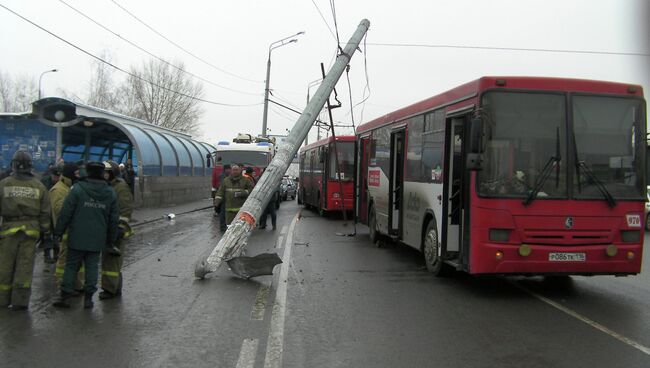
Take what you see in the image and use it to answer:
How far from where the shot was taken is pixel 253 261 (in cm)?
852

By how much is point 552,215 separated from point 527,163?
718 mm

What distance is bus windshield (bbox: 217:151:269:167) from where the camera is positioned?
79.5ft

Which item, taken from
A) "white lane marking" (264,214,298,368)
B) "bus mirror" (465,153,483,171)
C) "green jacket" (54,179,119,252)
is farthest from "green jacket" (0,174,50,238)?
"bus mirror" (465,153,483,171)

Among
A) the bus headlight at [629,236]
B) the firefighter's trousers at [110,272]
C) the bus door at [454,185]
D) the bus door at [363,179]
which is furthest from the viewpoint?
the bus door at [363,179]

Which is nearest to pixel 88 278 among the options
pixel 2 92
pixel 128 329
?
pixel 128 329

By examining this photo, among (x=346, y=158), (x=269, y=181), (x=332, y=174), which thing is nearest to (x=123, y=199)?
(x=269, y=181)

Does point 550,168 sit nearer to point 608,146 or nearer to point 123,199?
point 608,146

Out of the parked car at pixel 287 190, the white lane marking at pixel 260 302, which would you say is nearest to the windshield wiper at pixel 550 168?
the white lane marking at pixel 260 302

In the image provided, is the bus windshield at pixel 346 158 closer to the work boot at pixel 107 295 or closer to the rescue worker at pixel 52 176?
the rescue worker at pixel 52 176

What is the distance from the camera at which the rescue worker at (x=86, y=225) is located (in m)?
6.42

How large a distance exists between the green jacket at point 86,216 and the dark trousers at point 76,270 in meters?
0.12

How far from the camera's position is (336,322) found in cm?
611

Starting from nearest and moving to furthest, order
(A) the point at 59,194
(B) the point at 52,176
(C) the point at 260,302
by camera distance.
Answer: (C) the point at 260,302, (A) the point at 59,194, (B) the point at 52,176

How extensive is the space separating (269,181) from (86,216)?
4724 mm
